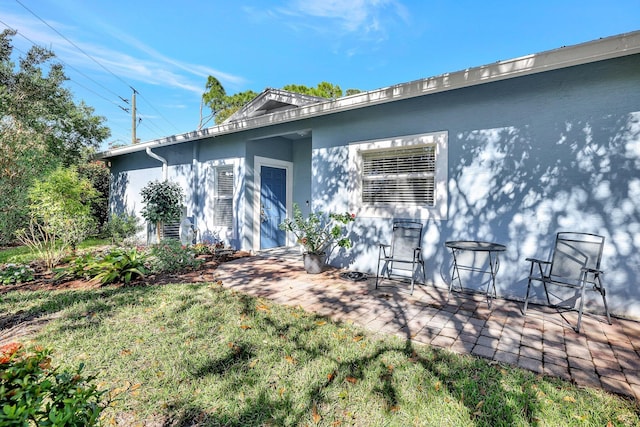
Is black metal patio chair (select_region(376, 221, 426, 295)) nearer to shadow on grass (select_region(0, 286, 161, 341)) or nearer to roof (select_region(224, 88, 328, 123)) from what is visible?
roof (select_region(224, 88, 328, 123))

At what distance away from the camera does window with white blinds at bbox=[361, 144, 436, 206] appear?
4688mm

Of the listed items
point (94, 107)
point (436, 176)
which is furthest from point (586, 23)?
point (94, 107)

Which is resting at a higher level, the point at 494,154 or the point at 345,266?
the point at 494,154

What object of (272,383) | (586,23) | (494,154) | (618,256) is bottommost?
(272,383)

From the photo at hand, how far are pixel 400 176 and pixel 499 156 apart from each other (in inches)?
58.2

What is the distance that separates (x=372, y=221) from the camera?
520cm

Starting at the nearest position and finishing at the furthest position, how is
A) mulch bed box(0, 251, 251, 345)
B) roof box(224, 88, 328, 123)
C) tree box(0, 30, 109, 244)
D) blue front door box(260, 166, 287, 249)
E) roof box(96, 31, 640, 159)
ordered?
mulch bed box(0, 251, 251, 345), roof box(96, 31, 640, 159), roof box(224, 88, 328, 123), tree box(0, 30, 109, 244), blue front door box(260, 166, 287, 249)

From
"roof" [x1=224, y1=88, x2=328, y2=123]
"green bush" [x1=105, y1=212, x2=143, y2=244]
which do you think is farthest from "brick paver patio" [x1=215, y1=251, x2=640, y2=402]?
"green bush" [x1=105, y1=212, x2=143, y2=244]

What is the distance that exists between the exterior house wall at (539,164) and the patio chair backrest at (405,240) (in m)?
0.22

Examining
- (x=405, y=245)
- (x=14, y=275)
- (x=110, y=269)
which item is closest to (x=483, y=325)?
(x=405, y=245)

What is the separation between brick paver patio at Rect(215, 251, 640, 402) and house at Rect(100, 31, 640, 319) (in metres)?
0.60

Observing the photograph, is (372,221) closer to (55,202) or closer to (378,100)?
(378,100)

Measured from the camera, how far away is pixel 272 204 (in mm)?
7598

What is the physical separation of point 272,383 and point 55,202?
6507mm
